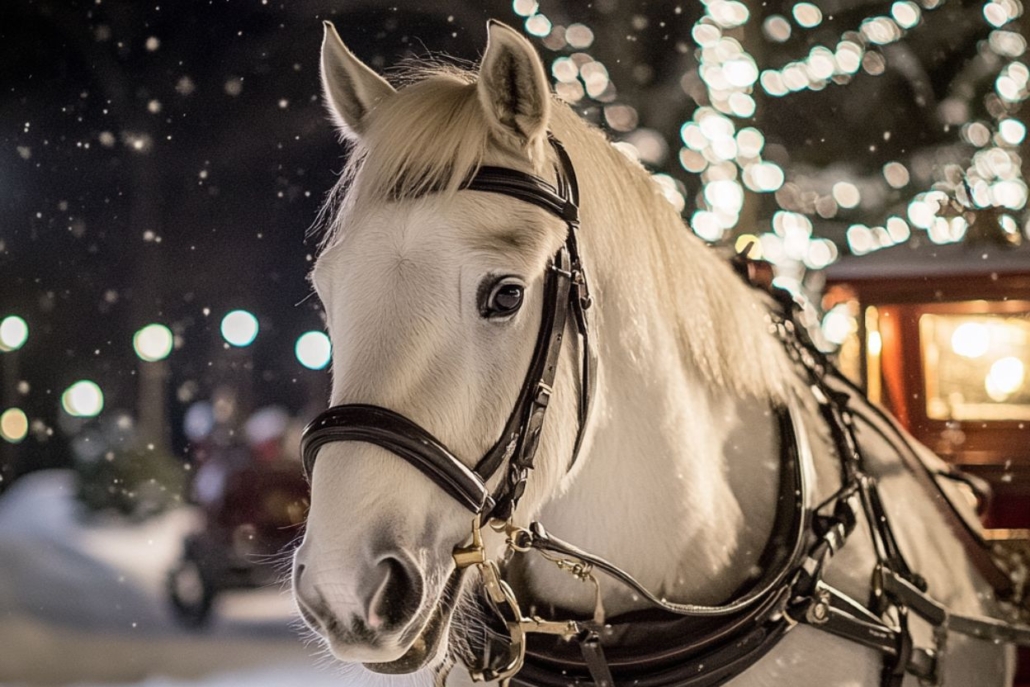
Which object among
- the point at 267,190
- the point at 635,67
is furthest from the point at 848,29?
the point at 267,190

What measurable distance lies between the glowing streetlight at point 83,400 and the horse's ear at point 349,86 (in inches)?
402

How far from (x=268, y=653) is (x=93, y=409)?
6.70 metres

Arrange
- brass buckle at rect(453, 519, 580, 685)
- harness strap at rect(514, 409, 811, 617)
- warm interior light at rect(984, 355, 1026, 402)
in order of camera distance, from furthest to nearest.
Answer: warm interior light at rect(984, 355, 1026, 402), harness strap at rect(514, 409, 811, 617), brass buckle at rect(453, 519, 580, 685)

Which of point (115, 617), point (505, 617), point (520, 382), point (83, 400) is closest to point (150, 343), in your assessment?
point (83, 400)

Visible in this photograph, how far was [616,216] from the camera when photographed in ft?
4.24

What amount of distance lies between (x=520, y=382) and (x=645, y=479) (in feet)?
1.02

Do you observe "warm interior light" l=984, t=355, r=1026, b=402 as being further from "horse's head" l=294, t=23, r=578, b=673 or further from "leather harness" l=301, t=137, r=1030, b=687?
"horse's head" l=294, t=23, r=578, b=673

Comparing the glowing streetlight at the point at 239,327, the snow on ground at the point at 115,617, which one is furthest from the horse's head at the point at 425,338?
the glowing streetlight at the point at 239,327

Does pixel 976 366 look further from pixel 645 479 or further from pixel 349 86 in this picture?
pixel 349 86

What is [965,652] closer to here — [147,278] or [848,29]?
[848,29]

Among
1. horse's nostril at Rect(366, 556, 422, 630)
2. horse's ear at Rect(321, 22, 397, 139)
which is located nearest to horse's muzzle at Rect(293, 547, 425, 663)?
horse's nostril at Rect(366, 556, 422, 630)

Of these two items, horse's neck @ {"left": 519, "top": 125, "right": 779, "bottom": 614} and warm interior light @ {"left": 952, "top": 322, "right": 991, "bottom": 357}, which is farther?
warm interior light @ {"left": 952, "top": 322, "right": 991, "bottom": 357}

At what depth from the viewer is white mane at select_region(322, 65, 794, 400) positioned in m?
1.13

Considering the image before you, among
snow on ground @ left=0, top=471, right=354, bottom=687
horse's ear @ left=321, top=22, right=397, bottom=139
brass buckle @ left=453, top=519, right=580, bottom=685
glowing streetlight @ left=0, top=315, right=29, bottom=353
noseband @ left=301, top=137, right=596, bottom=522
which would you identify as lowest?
snow on ground @ left=0, top=471, right=354, bottom=687
